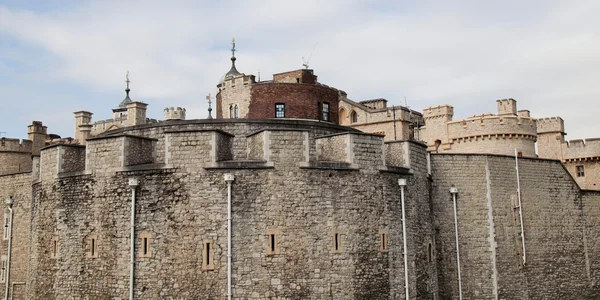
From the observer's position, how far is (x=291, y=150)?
20.7 meters

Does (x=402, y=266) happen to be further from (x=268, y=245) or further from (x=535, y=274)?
(x=535, y=274)

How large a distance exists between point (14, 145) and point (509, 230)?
29.7 m

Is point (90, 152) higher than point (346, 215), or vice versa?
point (90, 152)

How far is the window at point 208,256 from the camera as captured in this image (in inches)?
781

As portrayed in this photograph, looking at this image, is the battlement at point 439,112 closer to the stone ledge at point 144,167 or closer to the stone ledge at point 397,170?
the stone ledge at point 397,170

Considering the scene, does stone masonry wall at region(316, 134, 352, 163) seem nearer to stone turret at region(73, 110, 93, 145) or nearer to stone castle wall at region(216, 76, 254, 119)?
stone castle wall at region(216, 76, 254, 119)

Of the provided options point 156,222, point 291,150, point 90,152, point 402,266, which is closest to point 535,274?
point 402,266

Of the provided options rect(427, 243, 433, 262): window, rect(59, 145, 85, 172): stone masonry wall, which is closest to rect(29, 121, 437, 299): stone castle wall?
rect(59, 145, 85, 172): stone masonry wall

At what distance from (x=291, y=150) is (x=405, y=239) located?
4969mm

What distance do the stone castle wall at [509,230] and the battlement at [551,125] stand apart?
14448mm

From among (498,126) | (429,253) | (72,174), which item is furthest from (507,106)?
(72,174)

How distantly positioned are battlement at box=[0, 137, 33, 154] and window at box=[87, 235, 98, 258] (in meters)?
23.1

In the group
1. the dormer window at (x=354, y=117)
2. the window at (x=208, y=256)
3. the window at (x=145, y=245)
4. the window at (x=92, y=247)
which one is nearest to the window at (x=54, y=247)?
the window at (x=92, y=247)

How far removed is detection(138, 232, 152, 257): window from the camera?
2025cm
